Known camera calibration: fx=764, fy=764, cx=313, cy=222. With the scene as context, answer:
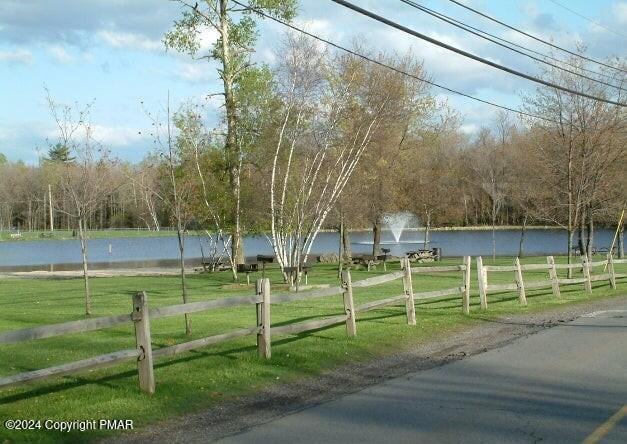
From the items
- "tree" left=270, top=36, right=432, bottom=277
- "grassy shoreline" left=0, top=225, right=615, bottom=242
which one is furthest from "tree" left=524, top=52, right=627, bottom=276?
"grassy shoreline" left=0, top=225, right=615, bottom=242

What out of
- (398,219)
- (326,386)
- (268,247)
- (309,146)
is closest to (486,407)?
(326,386)

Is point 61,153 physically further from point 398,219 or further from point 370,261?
point 398,219

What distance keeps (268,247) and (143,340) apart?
69367 mm

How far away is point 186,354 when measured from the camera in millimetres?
11320

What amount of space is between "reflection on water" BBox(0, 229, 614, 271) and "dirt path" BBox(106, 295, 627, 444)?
43.1m

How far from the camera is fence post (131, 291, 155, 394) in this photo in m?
8.70

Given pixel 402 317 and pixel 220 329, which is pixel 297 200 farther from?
pixel 220 329

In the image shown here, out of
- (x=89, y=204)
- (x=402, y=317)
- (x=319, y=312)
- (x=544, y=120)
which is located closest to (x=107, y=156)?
(x=89, y=204)

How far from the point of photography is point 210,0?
33281 mm

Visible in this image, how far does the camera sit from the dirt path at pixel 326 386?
24.9ft

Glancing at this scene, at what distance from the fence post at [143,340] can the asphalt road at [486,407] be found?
1.74 m

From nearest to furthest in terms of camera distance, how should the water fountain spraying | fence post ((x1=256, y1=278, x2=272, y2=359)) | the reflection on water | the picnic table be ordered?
fence post ((x1=256, y1=278, x2=272, y2=359)), the picnic table, the water fountain spraying, the reflection on water

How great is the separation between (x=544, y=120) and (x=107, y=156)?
19.2 m
